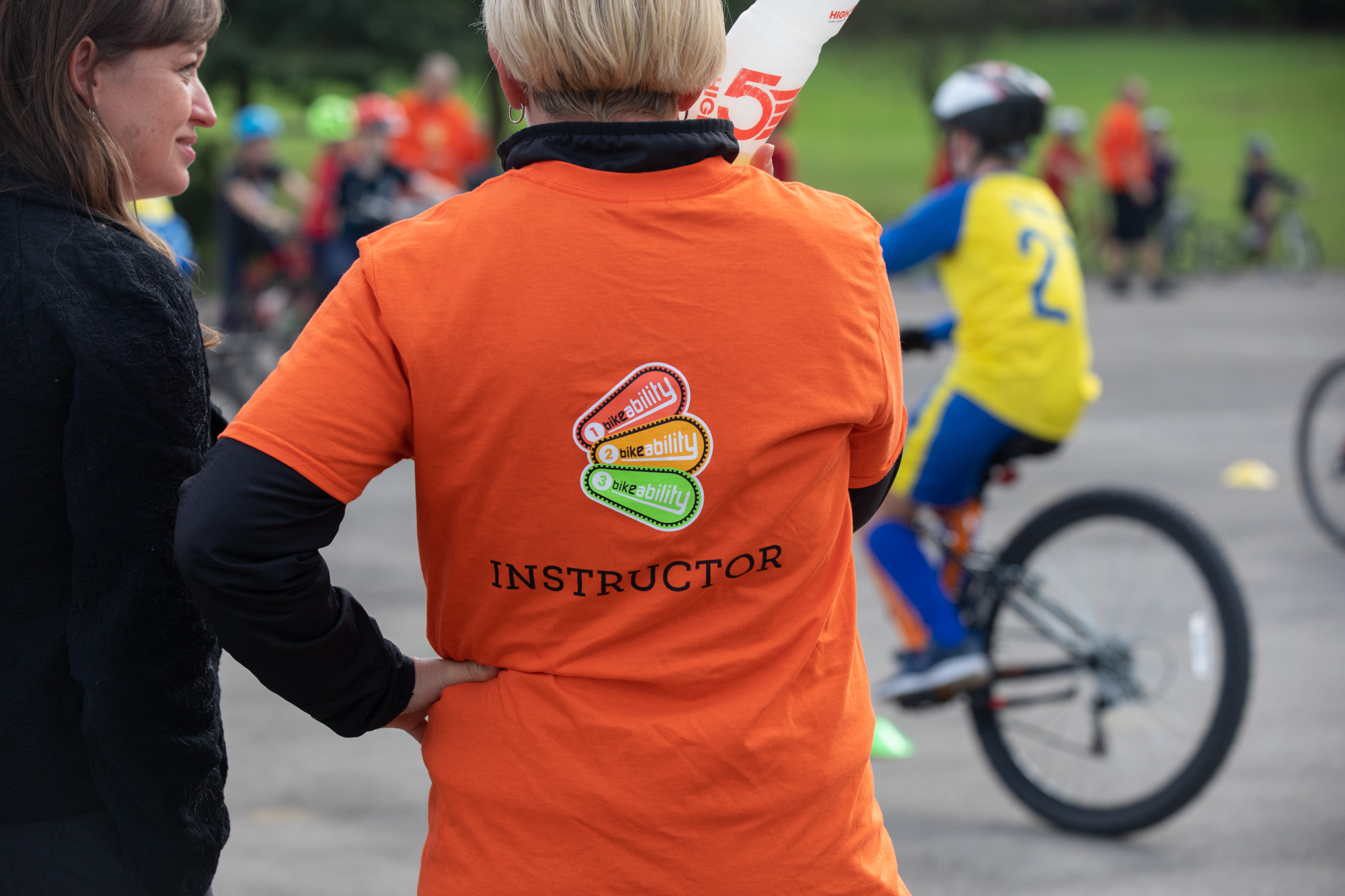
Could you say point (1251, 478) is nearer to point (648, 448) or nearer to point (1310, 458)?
point (1310, 458)

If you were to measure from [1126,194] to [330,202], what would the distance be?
11.2 meters

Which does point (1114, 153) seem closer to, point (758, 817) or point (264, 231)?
point (264, 231)

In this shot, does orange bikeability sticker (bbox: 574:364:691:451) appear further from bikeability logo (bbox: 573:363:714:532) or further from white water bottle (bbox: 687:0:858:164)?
white water bottle (bbox: 687:0:858:164)

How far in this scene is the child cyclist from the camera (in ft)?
12.3

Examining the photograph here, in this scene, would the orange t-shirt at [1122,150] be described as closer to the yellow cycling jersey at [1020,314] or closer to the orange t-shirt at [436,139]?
the orange t-shirt at [436,139]

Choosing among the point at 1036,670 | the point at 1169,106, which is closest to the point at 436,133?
the point at 1036,670

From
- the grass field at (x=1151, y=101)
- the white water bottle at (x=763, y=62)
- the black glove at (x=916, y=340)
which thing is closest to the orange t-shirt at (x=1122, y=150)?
the grass field at (x=1151, y=101)

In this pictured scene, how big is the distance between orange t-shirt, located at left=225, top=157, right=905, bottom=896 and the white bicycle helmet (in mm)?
2481

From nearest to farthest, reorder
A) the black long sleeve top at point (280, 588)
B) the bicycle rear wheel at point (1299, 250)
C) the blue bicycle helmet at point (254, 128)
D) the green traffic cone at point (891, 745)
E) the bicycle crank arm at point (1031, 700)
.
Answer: the black long sleeve top at point (280, 588), the bicycle crank arm at point (1031, 700), the green traffic cone at point (891, 745), the blue bicycle helmet at point (254, 128), the bicycle rear wheel at point (1299, 250)

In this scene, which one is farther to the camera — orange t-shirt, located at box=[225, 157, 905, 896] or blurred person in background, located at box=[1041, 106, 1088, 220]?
blurred person in background, located at box=[1041, 106, 1088, 220]

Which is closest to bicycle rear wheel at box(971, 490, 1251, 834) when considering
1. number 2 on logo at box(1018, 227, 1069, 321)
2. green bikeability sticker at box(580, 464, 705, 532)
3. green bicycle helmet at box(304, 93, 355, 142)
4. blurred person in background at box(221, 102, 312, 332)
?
number 2 on logo at box(1018, 227, 1069, 321)

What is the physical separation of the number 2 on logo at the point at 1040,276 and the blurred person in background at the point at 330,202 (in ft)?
30.6

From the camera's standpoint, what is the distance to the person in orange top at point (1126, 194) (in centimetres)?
1903

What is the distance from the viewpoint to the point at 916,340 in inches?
142
